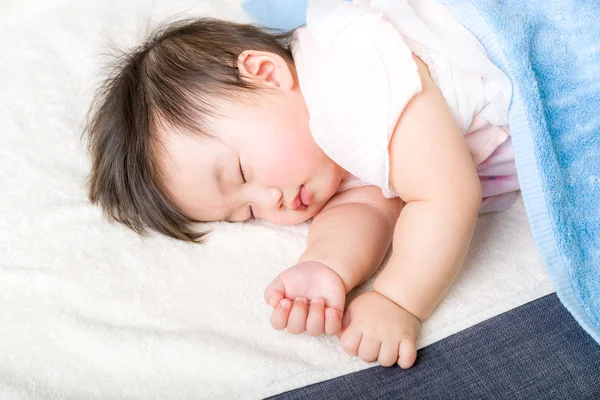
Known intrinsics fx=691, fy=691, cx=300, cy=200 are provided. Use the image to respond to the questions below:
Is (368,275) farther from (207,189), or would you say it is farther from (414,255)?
(207,189)

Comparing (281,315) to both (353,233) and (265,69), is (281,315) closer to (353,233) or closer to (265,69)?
(353,233)

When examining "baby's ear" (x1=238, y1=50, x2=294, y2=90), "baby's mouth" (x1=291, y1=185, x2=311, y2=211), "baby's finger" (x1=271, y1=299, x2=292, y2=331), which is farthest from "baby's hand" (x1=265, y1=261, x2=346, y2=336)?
"baby's ear" (x1=238, y1=50, x2=294, y2=90)

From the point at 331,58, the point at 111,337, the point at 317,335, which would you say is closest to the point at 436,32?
the point at 331,58

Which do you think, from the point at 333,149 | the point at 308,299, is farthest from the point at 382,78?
the point at 308,299

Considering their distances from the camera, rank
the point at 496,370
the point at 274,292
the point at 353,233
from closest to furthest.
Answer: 1. the point at 496,370
2. the point at 274,292
3. the point at 353,233

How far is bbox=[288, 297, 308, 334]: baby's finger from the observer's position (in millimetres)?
997

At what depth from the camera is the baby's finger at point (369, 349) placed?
963 millimetres

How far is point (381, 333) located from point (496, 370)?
0.16 metres

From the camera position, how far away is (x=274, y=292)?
103 cm

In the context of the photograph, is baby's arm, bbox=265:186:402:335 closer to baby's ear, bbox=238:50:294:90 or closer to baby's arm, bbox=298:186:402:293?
baby's arm, bbox=298:186:402:293

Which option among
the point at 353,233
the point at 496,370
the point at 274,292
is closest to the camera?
the point at 496,370

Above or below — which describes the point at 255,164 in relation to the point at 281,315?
above

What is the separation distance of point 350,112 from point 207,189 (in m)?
0.27

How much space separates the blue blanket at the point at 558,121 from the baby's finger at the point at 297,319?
369 mm
